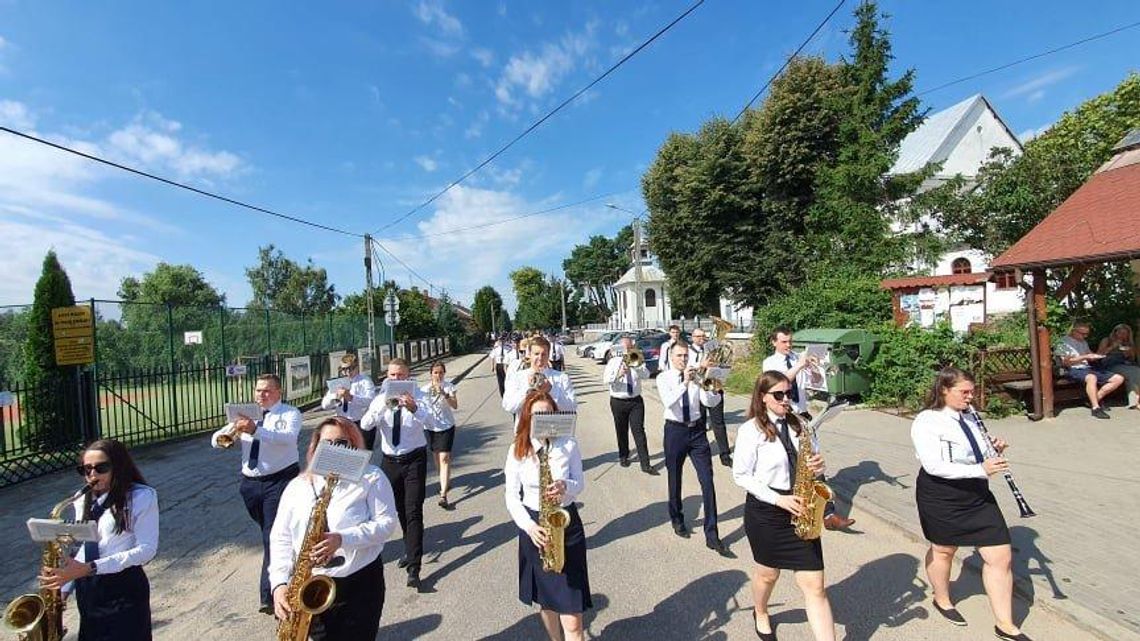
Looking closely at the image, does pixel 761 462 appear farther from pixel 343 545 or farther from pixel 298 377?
pixel 298 377

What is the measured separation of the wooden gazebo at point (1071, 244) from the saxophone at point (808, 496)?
8.52 metres

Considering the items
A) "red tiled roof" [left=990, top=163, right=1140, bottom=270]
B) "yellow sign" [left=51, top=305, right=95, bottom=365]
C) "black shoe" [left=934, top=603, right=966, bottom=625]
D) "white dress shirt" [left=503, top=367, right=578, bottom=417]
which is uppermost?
"red tiled roof" [left=990, top=163, right=1140, bottom=270]

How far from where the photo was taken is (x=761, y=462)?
358cm

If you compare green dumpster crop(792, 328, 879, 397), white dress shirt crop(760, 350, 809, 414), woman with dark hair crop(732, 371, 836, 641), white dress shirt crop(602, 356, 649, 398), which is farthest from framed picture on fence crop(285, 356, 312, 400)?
woman with dark hair crop(732, 371, 836, 641)

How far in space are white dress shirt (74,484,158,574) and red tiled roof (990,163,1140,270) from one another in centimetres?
1161

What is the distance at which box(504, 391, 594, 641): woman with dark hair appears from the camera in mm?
3170

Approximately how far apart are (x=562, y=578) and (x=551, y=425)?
81cm

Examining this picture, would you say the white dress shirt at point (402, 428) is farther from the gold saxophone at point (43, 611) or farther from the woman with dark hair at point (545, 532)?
the gold saxophone at point (43, 611)

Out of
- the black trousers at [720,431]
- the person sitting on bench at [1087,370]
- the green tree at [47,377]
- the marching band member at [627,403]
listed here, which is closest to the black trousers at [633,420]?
the marching band member at [627,403]

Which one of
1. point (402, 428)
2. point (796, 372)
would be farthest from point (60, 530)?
point (796, 372)

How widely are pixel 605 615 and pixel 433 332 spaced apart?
42.2m

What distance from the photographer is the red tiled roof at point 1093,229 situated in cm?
901

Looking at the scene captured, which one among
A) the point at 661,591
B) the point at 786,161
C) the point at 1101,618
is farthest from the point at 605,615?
the point at 786,161

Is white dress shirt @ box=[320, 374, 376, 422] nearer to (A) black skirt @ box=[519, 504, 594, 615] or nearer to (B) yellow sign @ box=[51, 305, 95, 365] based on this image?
(A) black skirt @ box=[519, 504, 594, 615]
